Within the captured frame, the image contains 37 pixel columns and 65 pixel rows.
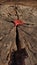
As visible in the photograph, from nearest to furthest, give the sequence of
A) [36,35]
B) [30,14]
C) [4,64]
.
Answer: [4,64] → [36,35] → [30,14]

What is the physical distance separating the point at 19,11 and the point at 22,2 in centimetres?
37

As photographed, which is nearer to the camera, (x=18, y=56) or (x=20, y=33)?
(x=18, y=56)

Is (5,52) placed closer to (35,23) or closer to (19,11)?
(35,23)

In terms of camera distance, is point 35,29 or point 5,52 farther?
point 35,29

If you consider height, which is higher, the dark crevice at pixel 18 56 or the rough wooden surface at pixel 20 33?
the rough wooden surface at pixel 20 33

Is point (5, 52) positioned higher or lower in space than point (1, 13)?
lower

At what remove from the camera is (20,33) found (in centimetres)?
175

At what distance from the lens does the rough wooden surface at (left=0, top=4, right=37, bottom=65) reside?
5.14 ft

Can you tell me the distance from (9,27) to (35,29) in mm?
214

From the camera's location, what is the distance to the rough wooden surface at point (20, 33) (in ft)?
5.14

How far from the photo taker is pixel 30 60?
5.00 ft

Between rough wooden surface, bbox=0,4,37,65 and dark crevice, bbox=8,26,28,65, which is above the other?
rough wooden surface, bbox=0,4,37,65

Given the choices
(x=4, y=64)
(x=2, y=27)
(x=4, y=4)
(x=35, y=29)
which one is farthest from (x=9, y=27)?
(x=4, y=4)

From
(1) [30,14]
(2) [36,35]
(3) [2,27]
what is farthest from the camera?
(1) [30,14]
